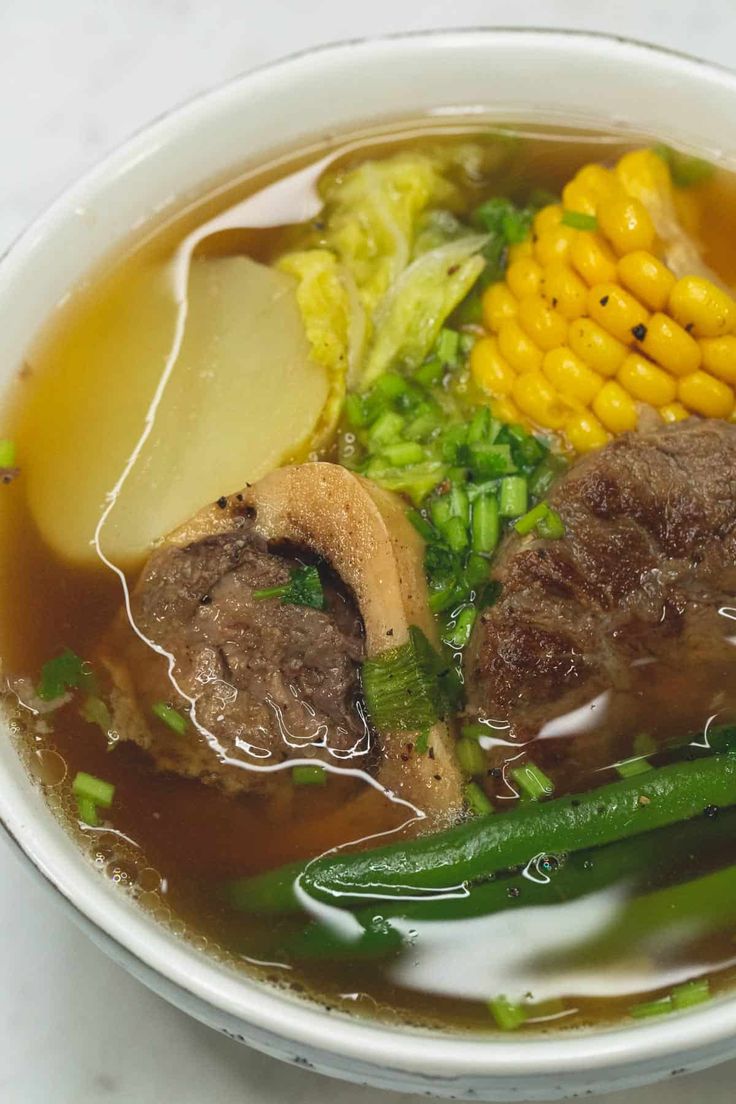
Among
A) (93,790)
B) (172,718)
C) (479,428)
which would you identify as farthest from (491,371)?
(93,790)

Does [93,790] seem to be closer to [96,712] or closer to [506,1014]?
[96,712]

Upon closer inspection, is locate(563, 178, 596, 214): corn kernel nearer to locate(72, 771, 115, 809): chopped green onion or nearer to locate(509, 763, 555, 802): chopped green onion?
locate(509, 763, 555, 802): chopped green onion

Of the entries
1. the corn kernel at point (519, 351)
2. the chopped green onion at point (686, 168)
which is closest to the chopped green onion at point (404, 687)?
the corn kernel at point (519, 351)

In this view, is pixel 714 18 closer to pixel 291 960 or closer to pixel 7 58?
pixel 7 58

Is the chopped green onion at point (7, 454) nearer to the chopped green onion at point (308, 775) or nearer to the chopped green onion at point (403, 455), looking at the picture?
the chopped green onion at point (403, 455)

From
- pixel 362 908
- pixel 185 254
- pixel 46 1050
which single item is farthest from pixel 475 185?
pixel 46 1050

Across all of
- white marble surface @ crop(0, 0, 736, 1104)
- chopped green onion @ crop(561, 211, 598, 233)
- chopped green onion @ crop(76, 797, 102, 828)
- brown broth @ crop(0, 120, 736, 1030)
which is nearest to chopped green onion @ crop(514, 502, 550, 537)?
brown broth @ crop(0, 120, 736, 1030)
